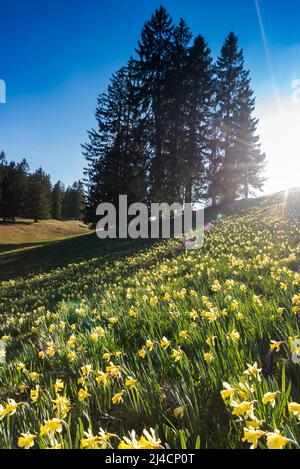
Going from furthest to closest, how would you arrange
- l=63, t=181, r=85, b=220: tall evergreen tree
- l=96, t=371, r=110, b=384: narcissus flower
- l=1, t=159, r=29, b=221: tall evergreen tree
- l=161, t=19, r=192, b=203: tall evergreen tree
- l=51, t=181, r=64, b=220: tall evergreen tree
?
l=63, t=181, r=85, b=220: tall evergreen tree < l=51, t=181, r=64, b=220: tall evergreen tree < l=1, t=159, r=29, b=221: tall evergreen tree < l=161, t=19, r=192, b=203: tall evergreen tree < l=96, t=371, r=110, b=384: narcissus flower

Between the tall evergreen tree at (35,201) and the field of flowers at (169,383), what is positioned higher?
the tall evergreen tree at (35,201)

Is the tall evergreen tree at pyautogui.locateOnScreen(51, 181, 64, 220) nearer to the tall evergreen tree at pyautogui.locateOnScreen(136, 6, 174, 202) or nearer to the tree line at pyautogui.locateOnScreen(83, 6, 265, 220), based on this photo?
the tree line at pyautogui.locateOnScreen(83, 6, 265, 220)

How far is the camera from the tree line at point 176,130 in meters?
28.0

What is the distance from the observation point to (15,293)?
11.3 meters

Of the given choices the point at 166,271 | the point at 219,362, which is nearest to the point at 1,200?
the point at 166,271

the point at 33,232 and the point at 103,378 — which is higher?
the point at 33,232

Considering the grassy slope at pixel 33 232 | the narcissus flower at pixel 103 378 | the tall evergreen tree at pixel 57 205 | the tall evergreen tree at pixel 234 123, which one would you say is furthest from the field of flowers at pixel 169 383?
the tall evergreen tree at pixel 57 205

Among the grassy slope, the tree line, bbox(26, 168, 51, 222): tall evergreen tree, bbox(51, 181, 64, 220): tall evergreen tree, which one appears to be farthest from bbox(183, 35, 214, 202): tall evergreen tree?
bbox(51, 181, 64, 220): tall evergreen tree

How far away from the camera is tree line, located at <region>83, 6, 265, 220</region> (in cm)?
2805

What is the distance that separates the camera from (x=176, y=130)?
94.0 ft

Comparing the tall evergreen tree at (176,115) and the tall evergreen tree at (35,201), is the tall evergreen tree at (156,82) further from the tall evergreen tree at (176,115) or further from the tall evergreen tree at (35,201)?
the tall evergreen tree at (35,201)

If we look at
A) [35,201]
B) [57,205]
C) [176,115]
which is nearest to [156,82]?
[176,115]

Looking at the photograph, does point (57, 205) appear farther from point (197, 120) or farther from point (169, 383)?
point (169, 383)
